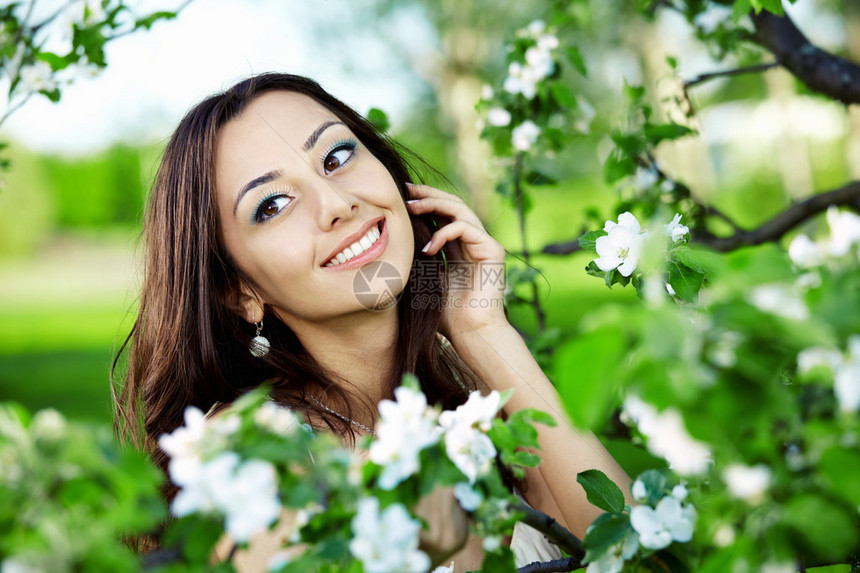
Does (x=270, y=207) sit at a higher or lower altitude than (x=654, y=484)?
higher

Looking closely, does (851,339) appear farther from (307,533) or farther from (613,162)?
(613,162)

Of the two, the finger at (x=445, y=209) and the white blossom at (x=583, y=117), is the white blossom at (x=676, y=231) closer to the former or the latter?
the finger at (x=445, y=209)

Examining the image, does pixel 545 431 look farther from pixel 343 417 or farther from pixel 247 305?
pixel 247 305

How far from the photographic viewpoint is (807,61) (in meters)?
2.04

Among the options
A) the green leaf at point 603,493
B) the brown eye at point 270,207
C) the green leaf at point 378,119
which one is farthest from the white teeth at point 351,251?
the green leaf at point 603,493

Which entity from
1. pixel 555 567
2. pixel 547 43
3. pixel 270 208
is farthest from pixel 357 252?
pixel 547 43

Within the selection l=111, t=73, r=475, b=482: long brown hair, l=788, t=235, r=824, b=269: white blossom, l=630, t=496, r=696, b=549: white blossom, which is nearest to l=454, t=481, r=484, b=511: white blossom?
l=630, t=496, r=696, b=549: white blossom

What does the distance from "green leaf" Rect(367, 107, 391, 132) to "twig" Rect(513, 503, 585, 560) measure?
1586 mm

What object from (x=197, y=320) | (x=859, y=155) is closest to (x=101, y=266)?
(x=859, y=155)

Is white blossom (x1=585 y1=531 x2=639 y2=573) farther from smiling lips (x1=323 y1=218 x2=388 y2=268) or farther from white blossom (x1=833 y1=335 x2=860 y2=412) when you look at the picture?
smiling lips (x1=323 y1=218 x2=388 y2=268)

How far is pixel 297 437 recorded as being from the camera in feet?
2.32

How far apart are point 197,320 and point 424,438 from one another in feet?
4.26

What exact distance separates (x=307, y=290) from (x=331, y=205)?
220 millimetres

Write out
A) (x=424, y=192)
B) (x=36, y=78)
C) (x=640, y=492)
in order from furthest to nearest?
(x=424, y=192)
(x=36, y=78)
(x=640, y=492)
